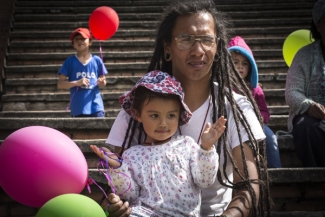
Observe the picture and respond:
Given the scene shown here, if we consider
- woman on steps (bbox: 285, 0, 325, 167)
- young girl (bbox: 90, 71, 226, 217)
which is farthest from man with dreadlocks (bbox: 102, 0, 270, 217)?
woman on steps (bbox: 285, 0, 325, 167)

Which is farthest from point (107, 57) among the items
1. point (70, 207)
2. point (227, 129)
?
point (70, 207)

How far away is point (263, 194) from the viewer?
2732 millimetres

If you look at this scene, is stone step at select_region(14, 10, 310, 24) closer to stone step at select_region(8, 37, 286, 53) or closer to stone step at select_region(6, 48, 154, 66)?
stone step at select_region(8, 37, 286, 53)

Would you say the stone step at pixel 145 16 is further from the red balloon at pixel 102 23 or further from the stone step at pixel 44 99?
the red balloon at pixel 102 23

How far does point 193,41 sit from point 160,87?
0.30 m

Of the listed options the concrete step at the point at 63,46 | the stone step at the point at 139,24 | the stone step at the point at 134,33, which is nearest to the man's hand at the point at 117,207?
the concrete step at the point at 63,46

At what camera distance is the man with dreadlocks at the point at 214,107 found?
2658 mm

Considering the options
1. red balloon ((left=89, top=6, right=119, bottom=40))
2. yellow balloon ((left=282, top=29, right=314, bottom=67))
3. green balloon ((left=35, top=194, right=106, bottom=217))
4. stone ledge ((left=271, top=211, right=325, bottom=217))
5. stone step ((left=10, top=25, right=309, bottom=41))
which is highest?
red balloon ((left=89, top=6, right=119, bottom=40))

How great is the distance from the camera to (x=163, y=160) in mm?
2566

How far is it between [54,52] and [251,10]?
11.1ft

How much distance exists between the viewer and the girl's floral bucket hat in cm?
261

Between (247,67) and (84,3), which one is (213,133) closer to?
(247,67)

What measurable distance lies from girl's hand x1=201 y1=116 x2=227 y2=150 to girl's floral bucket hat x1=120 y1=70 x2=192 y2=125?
0.28 m

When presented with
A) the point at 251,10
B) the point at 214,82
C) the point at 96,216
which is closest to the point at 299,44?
the point at 214,82
